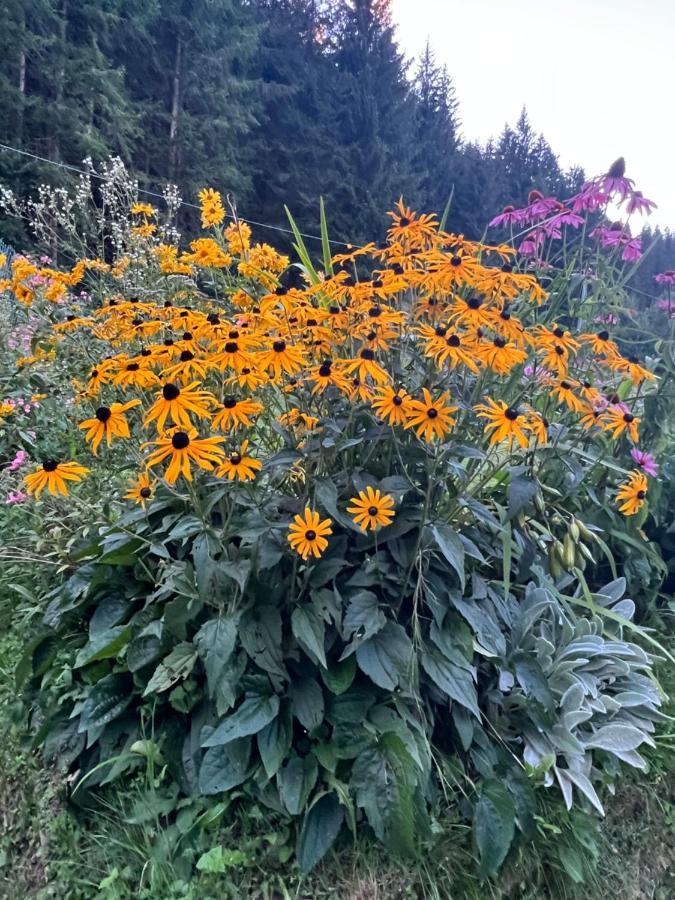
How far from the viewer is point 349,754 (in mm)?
1395

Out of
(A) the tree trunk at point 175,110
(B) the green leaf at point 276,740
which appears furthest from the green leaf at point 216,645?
(A) the tree trunk at point 175,110

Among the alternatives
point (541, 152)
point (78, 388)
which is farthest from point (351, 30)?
point (78, 388)

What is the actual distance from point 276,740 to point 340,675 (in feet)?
0.70

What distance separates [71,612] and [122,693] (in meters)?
0.33

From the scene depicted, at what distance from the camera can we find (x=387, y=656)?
1402mm

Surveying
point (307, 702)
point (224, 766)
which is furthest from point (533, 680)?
point (224, 766)

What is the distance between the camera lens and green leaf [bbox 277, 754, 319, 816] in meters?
1.35

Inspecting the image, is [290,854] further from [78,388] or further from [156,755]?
[78,388]

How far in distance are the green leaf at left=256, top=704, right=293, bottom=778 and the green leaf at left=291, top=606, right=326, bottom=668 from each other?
0.58ft

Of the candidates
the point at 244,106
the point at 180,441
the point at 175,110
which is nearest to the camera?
the point at 180,441

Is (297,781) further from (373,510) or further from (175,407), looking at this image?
(175,407)

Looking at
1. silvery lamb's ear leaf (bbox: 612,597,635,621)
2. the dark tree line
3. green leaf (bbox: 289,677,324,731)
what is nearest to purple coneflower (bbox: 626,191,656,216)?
silvery lamb's ear leaf (bbox: 612,597,635,621)

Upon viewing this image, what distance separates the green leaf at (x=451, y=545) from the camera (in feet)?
4.23

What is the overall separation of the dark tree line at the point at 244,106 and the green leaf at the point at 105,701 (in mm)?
12823
